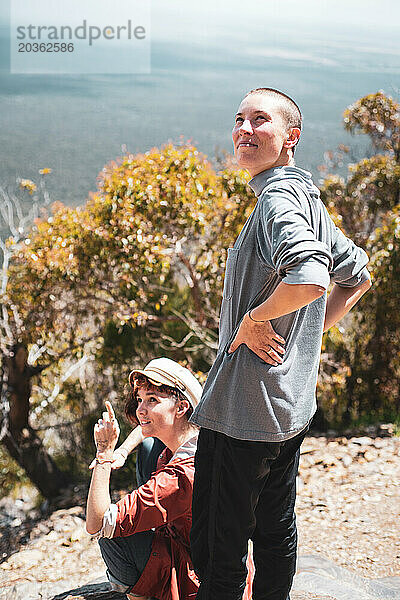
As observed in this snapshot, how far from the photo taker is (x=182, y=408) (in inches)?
61.5

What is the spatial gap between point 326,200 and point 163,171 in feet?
5.58

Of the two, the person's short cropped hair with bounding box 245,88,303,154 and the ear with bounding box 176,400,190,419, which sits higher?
the person's short cropped hair with bounding box 245,88,303,154

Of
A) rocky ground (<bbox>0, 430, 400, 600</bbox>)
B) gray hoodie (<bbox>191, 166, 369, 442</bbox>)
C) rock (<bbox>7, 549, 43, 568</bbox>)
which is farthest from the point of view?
rock (<bbox>7, 549, 43, 568</bbox>)

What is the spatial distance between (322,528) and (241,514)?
5.15 feet

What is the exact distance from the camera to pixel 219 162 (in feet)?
12.9

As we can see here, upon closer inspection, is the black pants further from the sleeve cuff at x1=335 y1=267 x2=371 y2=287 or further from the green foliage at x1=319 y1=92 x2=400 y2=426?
the green foliage at x1=319 y1=92 x2=400 y2=426

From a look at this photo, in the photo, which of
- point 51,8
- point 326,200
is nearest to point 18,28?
point 51,8

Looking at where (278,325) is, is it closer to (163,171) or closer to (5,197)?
(163,171)

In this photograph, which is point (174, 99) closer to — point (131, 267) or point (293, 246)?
point (131, 267)

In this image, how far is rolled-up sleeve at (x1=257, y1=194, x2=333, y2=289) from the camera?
1043mm

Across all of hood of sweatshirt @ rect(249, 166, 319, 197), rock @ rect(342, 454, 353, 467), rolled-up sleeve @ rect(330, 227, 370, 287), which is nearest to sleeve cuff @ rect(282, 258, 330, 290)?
hood of sweatshirt @ rect(249, 166, 319, 197)

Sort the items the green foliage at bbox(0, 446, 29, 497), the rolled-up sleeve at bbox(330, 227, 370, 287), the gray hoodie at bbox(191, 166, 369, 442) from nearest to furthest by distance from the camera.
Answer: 1. the gray hoodie at bbox(191, 166, 369, 442)
2. the rolled-up sleeve at bbox(330, 227, 370, 287)
3. the green foliage at bbox(0, 446, 29, 497)

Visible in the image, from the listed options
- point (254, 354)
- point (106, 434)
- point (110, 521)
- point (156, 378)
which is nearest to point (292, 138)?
point (254, 354)

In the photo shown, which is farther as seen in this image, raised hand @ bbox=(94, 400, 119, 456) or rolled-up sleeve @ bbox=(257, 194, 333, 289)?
raised hand @ bbox=(94, 400, 119, 456)
